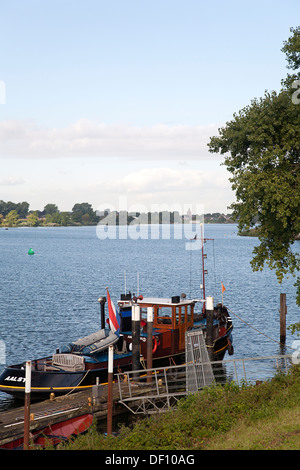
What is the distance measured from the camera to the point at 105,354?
84.4ft

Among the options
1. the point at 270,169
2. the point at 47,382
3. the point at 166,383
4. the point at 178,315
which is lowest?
the point at 47,382

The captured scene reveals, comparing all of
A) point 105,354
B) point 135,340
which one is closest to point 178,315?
point 135,340

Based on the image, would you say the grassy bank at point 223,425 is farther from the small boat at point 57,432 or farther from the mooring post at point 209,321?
the mooring post at point 209,321

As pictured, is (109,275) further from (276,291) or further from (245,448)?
(245,448)

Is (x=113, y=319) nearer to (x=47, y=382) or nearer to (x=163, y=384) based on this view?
(x=163, y=384)

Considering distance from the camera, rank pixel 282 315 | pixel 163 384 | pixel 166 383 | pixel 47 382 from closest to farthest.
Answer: pixel 166 383, pixel 47 382, pixel 163 384, pixel 282 315

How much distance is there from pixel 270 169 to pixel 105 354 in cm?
1212

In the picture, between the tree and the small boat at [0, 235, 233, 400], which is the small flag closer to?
the small boat at [0, 235, 233, 400]

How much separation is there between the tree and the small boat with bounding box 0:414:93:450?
10184 millimetres

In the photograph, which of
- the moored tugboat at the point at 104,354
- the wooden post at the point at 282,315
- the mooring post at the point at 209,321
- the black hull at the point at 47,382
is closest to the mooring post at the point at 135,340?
the moored tugboat at the point at 104,354

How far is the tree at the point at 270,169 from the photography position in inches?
833

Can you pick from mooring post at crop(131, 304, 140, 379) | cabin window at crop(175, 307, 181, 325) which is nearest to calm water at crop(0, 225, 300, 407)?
mooring post at crop(131, 304, 140, 379)

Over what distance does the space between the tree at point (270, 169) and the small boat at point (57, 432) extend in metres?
10.2

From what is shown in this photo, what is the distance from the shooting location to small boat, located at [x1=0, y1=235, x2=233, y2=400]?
2355 centimetres
